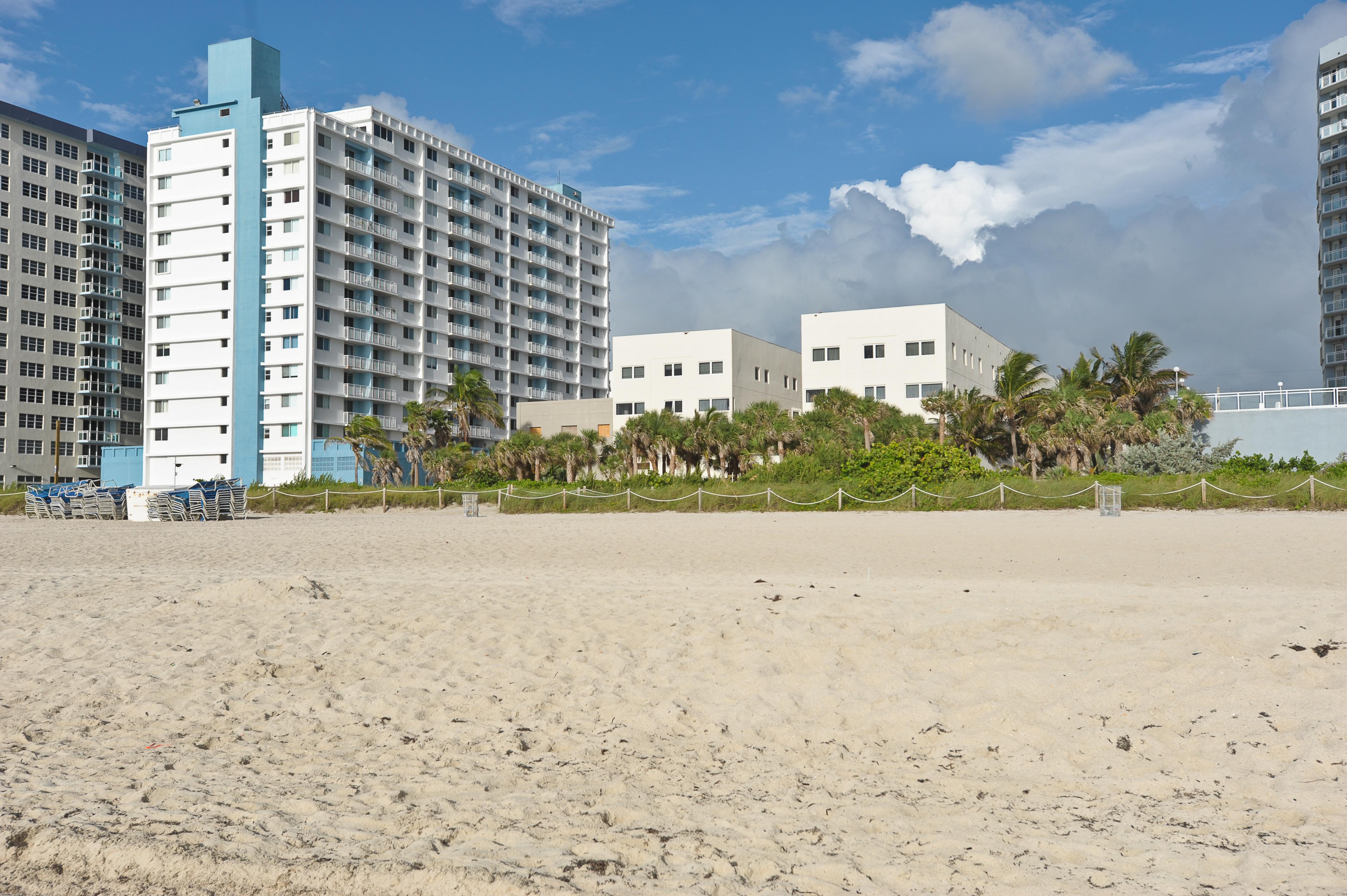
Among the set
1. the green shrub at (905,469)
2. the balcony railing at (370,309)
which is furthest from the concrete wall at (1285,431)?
the balcony railing at (370,309)

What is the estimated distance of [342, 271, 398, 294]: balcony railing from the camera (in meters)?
69.8

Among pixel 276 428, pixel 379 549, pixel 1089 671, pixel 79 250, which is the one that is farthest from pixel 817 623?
pixel 79 250

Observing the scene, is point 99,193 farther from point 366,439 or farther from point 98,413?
point 366,439

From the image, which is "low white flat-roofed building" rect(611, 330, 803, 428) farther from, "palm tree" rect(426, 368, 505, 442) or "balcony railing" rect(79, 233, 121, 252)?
"balcony railing" rect(79, 233, 121, 252)

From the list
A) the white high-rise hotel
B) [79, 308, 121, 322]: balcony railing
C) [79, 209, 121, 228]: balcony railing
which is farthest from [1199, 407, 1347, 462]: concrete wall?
[79, 209, 121, 228]: balcony railing

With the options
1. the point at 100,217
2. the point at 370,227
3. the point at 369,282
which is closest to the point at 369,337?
the point at 369,282

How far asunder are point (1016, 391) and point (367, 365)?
4801 cm

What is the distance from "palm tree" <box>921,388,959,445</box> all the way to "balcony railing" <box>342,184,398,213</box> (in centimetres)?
4574

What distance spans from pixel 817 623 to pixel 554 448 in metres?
45.2

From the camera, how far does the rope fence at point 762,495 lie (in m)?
27.0

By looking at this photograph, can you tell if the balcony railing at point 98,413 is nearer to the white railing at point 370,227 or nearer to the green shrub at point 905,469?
the white railing at point 370,227

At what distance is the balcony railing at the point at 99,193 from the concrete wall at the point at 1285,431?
91329 mm

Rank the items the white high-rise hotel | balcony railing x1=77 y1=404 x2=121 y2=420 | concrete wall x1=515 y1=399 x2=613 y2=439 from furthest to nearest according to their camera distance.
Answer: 1. balcony railing x1=77 y1=404 x2=121 y2=420
2. the white high-rise hotel
3. concrete wall x1=515 y1=399 x2=613 y2=439

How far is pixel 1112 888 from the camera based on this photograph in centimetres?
371
